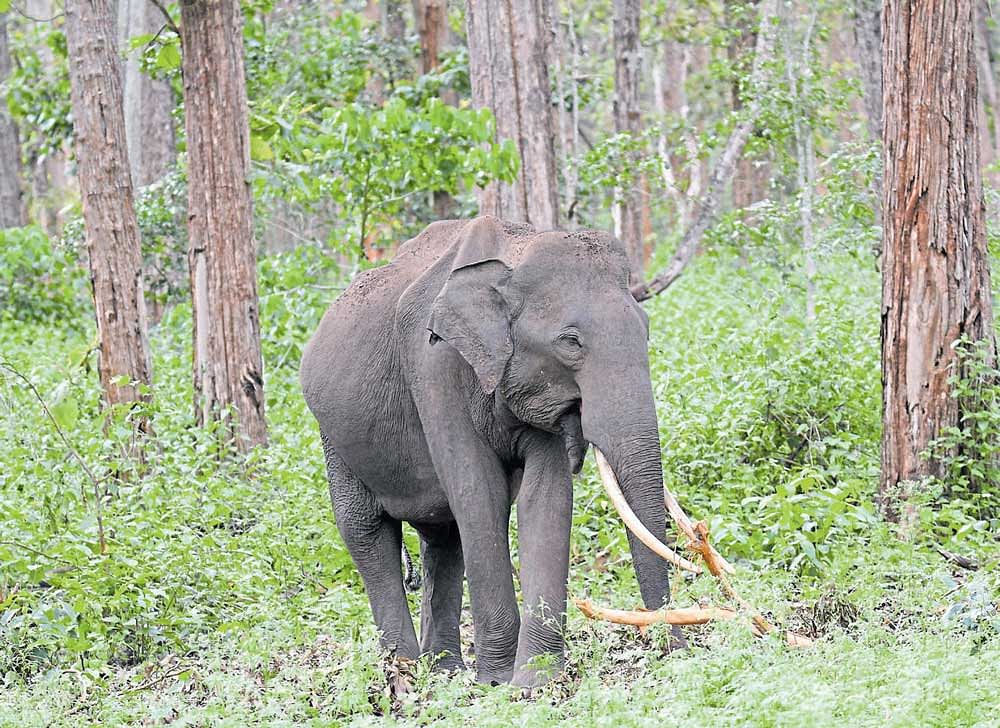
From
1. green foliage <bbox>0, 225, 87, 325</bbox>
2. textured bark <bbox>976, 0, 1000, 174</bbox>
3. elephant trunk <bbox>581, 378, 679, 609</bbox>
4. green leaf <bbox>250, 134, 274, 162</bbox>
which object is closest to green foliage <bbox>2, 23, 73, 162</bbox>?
green foliage <bbox>0, 225, 87, 325</bbox>

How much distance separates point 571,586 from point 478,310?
2.48m

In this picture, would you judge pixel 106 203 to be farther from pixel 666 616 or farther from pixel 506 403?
pixel 666 616

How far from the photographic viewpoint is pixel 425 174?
11648mm

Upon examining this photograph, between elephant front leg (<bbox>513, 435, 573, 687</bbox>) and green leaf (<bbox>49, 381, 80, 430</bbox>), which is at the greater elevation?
green leaf (<bbox>49, 381, 80, 430</bbox>)

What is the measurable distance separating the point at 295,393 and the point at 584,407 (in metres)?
7.17

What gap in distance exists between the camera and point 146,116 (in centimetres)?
1866

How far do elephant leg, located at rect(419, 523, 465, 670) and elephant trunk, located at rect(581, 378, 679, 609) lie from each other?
1386mm

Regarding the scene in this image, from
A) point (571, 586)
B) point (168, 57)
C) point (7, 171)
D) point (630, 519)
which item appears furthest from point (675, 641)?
point (7, 171)

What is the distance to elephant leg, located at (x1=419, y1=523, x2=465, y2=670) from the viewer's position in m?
6.71

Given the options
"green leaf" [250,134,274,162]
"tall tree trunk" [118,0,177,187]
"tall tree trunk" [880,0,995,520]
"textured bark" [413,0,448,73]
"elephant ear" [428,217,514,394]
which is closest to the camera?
"elephant ear" [428,217,514,394]

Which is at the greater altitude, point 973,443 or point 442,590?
point 973,443

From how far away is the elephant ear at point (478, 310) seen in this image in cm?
570

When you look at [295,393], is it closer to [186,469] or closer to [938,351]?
[186,469]

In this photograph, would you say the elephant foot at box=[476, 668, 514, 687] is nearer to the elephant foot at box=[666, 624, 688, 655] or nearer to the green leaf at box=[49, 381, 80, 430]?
the elephant foot at box=[666, 624, 688, 655]
